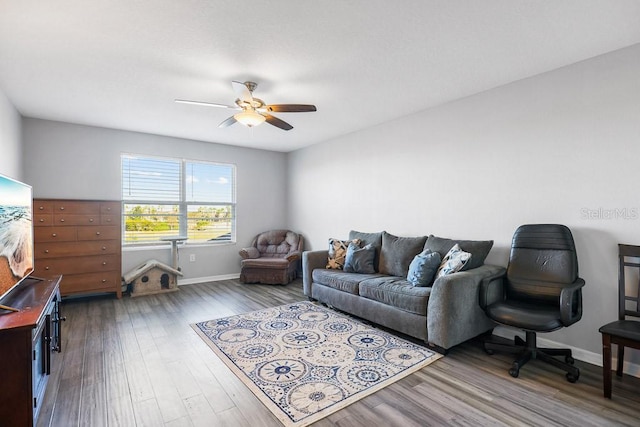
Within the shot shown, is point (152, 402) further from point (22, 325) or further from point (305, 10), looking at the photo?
point (305, 10)

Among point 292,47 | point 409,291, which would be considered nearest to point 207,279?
point 409,291

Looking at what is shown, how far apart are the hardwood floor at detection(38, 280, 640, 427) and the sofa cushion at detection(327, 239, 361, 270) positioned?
72.0 inches

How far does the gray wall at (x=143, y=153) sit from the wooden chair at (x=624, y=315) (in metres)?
5.20

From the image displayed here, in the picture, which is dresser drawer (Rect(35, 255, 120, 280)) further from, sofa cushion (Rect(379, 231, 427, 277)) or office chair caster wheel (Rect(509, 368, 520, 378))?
office chair caster wheel (Rect(509, 368, 520, 378))

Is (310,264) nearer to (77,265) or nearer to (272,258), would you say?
(272,258)

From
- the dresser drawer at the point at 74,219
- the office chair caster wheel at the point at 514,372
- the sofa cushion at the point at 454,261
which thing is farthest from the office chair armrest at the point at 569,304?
the dresser drawer at the point at 74,219

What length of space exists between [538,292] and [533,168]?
1.16 meters

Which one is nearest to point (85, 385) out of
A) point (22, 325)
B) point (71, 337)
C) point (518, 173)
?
point (22, 325)

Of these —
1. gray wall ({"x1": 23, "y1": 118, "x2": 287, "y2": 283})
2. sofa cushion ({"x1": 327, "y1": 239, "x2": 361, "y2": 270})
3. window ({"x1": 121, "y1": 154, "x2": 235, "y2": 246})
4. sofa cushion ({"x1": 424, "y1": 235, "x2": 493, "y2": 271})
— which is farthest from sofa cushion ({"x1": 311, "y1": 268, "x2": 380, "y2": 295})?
→ window ({"x1": 121, "y1": 154, "x2": 235, "y2": 246})

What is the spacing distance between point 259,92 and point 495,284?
3048mm

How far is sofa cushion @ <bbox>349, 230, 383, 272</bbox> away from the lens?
400 centimetres

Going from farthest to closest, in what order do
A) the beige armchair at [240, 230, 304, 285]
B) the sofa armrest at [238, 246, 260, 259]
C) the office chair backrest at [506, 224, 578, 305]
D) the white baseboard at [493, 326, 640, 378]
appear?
the sofa armrest at [238, 246, 260, 259]
the beige armchair at [240, 230, 304, 285]
the office chair backrest at [506, 224, 578, 305]
the white baseboard at [493, 326, 640, 378]

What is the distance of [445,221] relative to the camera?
12.0ft

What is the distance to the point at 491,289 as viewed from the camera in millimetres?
2760
